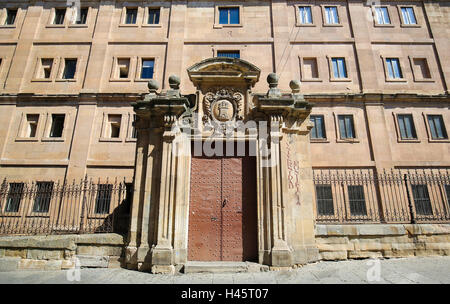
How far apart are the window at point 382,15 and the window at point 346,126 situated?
29.9 ft

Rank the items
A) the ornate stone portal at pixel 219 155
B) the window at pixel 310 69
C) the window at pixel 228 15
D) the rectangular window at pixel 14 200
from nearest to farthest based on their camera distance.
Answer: the ornate stone portal at pixel 219 155 → the rectangular window at pixel 14 200 → the window at pixel 310 69 → the window at pixel 228 15

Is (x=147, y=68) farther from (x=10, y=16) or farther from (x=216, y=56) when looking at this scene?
(x=10, y=16)

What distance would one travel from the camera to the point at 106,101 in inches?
689

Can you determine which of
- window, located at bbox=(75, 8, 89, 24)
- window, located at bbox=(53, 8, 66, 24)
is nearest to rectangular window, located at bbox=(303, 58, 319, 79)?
window, located at bbox=(75, 8, 89, 24)

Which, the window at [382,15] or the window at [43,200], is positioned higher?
the window at [382,15]

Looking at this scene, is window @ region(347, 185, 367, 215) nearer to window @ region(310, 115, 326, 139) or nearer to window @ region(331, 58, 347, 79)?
window @ region(310, 115, 326, 139)

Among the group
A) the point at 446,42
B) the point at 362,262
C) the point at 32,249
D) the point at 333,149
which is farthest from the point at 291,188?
→ the point at 446,42

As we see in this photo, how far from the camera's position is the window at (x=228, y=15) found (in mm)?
19562

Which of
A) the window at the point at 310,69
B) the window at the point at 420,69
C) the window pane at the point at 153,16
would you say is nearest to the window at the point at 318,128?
the window at the point at 310,69

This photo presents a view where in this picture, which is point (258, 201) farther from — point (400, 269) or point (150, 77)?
point (150, 77)

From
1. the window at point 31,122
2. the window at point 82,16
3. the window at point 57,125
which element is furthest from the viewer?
the window at point 82,16

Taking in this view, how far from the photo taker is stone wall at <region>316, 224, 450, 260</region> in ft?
23.5

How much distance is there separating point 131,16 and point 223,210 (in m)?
19.7

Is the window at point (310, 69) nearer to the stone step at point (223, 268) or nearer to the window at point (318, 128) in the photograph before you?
the window at point (318, 128)
